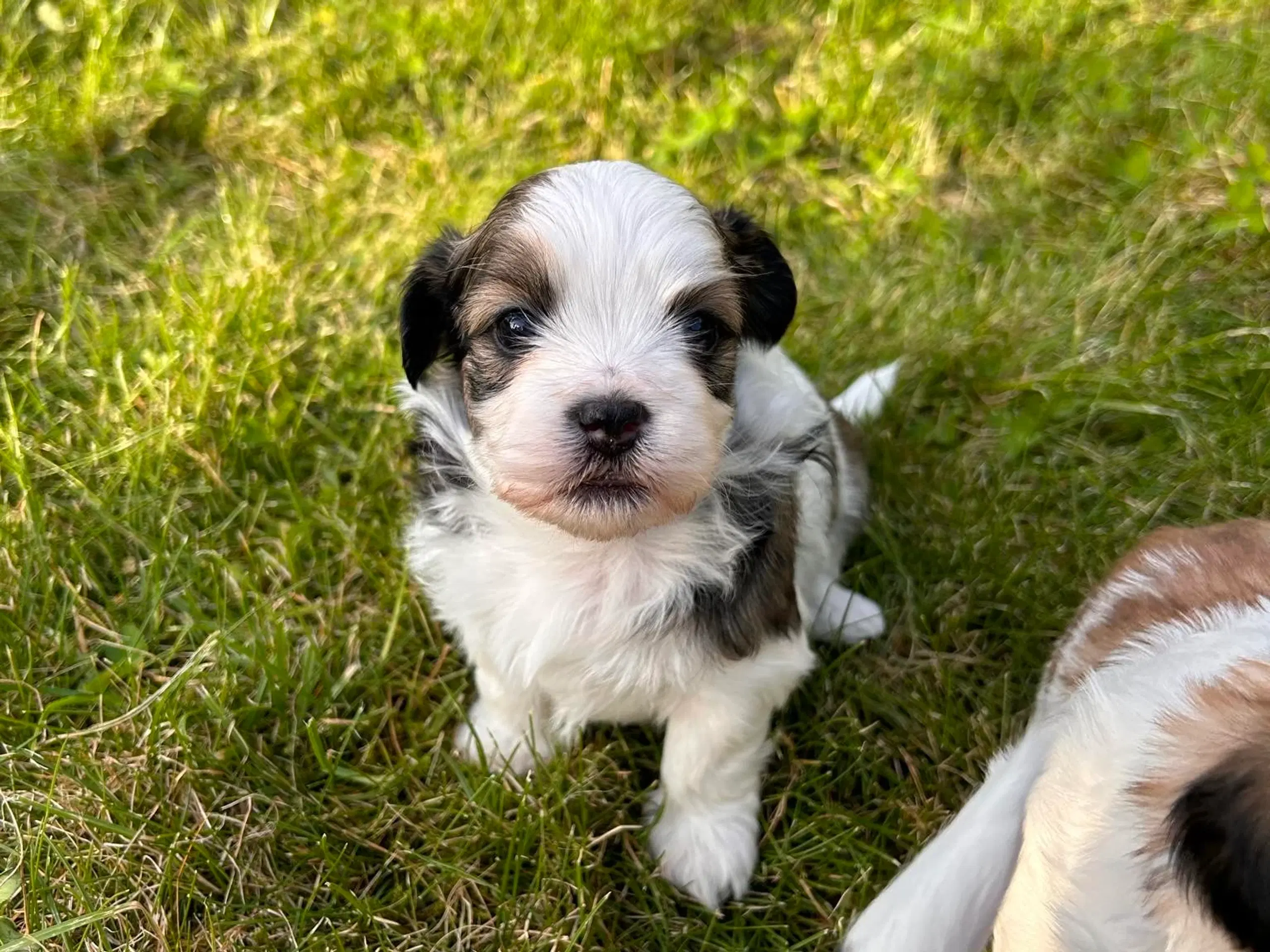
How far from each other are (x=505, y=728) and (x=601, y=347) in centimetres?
125

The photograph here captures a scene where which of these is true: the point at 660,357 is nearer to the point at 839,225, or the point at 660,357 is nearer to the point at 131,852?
the point at 131,852

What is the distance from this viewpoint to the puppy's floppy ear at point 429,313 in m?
2.23

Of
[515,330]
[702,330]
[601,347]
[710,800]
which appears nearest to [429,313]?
[515,330]

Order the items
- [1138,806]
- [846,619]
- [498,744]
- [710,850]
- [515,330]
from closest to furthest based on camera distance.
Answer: [1138,806] < [515,330] < [710,850] < [498,744] < [846,619]

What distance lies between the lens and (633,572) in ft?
7.15

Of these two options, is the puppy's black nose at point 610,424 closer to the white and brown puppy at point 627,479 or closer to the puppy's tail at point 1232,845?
the white and brown puppy at point 627,479

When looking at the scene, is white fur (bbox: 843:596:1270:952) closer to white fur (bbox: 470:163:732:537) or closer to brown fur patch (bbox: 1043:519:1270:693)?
brown fur patch (bbox: 1043:519:1270:693)

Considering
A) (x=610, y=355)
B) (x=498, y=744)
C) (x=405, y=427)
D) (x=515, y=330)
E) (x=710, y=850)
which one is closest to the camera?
(x=610, y=355)

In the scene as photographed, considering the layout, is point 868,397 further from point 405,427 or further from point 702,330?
point 405,427

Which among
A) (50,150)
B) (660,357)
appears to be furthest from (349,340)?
(660,357)

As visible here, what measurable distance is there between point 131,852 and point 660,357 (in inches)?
69.1

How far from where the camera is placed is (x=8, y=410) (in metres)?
3.15

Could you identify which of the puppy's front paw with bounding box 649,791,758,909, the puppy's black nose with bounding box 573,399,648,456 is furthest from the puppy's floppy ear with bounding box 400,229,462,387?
the puppy's front paw with bounding box 649,791,758,909

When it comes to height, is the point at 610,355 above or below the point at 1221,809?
above
